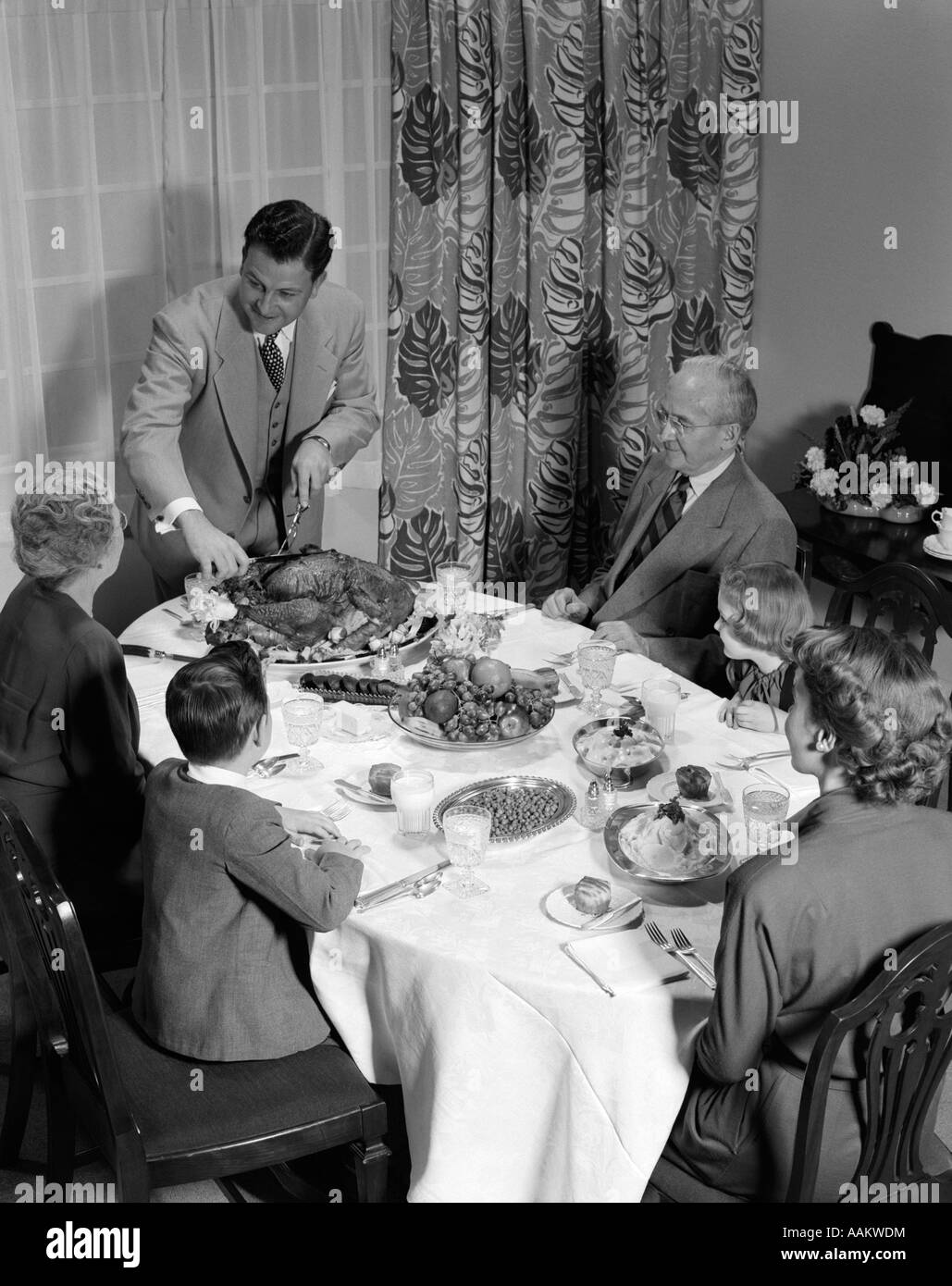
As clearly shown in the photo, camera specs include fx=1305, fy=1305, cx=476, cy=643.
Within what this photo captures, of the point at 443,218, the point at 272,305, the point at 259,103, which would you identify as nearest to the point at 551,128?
the point at 443,218

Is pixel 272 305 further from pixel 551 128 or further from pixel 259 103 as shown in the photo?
pixel 551 128

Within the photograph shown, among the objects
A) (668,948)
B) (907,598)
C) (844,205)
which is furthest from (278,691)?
(844,205)

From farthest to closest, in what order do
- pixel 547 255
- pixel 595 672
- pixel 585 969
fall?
pixel 547 255 → pixel 595 672 → pixel 585 969

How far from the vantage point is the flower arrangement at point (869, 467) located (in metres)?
4.30

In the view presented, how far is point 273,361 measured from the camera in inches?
145

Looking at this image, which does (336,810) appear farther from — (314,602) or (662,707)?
(314,602)

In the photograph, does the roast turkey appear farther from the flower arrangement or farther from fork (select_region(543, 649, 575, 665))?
the flower arrangement

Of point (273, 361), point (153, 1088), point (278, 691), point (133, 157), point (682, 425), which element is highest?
point (133, 157)

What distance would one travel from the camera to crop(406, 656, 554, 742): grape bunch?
2580 millimetres

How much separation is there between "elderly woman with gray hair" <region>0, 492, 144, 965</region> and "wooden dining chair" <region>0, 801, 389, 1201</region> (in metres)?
0.38

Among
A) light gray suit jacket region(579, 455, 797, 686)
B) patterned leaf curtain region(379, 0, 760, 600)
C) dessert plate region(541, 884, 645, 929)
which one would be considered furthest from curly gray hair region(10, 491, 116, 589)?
patterned leaf curtain region(379, 0, 760, 600)

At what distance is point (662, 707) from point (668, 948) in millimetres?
710

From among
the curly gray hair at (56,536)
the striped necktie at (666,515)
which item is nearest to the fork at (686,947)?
the curly gray hair at (56,536)

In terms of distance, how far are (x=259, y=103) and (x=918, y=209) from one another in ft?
7.14
